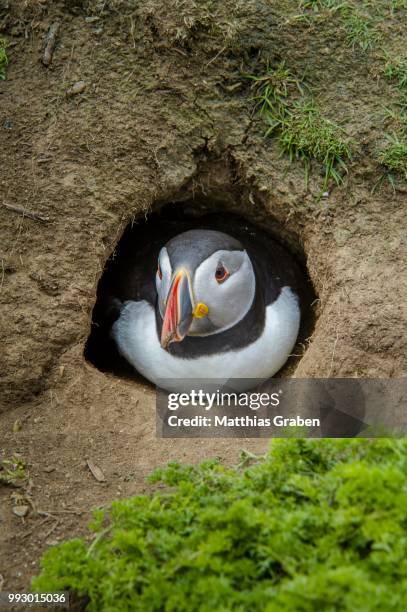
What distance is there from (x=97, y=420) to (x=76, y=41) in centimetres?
278

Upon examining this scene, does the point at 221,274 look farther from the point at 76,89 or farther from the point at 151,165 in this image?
the point at 76,89

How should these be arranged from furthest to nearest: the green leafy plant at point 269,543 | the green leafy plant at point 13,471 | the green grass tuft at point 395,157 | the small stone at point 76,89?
1. the small stone at point 76,89
2. the green grass tuft at point 395,157
3. the green leafy plant at point 13,471
4. the green leafy plant at point 269,543

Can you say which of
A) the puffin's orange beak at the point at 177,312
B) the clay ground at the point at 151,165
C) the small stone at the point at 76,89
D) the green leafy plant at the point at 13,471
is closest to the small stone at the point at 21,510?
the green leafy plant at the point at 13,471

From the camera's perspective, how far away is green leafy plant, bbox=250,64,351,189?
5051 mm

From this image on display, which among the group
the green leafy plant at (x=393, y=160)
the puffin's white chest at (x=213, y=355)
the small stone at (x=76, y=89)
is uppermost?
the green leafy plant at (x=393, y=160)

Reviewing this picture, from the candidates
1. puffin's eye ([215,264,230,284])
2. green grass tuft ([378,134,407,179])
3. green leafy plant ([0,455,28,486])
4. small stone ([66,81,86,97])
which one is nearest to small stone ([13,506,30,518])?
green leafy plant ([0,455,28,486])

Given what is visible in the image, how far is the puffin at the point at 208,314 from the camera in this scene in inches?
183

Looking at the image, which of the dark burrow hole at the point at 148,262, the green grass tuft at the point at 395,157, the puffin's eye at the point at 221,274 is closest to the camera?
the puffin's eye at the point at 221,274

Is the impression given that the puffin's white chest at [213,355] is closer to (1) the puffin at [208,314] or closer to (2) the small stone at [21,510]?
(1) the puffin at [208,314]

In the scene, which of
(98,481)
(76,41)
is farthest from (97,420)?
(76,41)

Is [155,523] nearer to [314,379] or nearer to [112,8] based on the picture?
[314,379]

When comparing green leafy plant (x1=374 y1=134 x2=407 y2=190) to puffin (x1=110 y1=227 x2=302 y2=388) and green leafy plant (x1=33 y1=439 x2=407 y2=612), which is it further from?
green leafy plant (x1=33 y1=439 x2=407 y2=612)

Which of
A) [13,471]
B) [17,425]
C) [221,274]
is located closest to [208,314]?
[221,274]

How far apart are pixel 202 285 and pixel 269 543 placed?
2.43 metres
